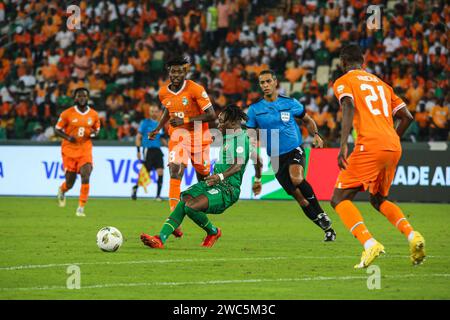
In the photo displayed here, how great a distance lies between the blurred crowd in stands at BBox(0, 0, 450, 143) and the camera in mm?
27516

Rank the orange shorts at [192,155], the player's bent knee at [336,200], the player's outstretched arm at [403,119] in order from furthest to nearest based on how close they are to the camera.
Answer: the orange shorts at [192,155]
the player's outstretched arm at [403,119]
the player's bent knee at [336,200]

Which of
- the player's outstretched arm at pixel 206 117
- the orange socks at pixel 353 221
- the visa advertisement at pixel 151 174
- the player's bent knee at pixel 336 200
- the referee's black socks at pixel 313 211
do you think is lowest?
the visa advertisement at pixel 151 174

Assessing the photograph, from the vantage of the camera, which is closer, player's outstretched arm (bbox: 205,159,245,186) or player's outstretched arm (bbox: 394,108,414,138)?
player's outstretched arm (bbox: 394,108,414,138)

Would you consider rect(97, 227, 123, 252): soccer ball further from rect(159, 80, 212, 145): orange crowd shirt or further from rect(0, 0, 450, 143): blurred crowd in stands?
rect(0, 0, 450, 143): blurred crowd in stands

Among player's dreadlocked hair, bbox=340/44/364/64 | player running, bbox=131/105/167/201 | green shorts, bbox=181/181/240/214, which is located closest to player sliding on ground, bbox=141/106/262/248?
green shorts, bbox=181/181/240/214

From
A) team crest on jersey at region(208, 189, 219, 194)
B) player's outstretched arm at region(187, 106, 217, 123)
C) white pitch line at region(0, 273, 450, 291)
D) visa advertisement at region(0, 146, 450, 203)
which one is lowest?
visa advertisement at region(0, 146, 450, 203)

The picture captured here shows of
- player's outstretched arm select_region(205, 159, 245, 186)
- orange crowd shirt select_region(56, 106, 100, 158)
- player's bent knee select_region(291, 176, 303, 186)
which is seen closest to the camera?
player's outstretched arm select_region(205, 159, 245, 186)

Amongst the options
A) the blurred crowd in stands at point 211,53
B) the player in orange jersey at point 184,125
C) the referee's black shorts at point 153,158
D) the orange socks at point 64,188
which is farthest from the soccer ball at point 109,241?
the blurred crowd in stands at point 211,53

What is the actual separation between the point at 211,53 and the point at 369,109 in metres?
20.9

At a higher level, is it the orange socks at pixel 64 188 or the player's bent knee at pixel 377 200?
the player's bent knee at pixel 377 200

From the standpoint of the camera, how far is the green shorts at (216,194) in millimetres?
12586

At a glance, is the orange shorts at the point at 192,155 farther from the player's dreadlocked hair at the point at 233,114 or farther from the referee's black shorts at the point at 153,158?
the referee's black shorts at the point at 153,158

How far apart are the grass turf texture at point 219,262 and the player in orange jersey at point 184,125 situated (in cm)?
106
